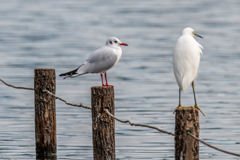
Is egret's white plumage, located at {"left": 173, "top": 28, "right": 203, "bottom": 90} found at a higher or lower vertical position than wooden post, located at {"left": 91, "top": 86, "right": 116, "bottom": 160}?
higher

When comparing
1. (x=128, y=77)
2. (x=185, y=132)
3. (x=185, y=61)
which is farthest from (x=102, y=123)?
(x=128, y=77)

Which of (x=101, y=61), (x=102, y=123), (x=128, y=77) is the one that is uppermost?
(x=101, y=61)

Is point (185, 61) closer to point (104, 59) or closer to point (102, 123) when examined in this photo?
point (102, 123)

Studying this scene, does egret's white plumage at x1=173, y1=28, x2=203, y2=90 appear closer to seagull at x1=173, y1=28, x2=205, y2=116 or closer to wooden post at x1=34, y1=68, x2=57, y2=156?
seagull at x1=173, y1=28, x2=205, y2=116

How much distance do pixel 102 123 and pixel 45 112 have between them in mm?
1812

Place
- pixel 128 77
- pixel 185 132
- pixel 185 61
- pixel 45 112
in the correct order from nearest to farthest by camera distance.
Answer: pixel 185 132
pixel 185 61
pixel 45 112
pixel 128 77

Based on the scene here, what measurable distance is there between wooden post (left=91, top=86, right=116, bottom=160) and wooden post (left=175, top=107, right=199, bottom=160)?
1.52m

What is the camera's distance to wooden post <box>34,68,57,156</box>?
1034 cm

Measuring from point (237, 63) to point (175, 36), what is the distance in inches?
478

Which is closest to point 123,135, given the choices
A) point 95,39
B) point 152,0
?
point 95,39

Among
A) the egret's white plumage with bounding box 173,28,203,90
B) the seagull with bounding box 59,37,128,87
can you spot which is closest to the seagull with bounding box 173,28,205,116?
the egret's white plumage with bounding box 173,28,203,90

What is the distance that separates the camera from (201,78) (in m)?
22.7

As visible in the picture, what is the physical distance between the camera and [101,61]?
10852 millimetres

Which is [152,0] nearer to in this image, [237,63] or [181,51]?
[237,63]
